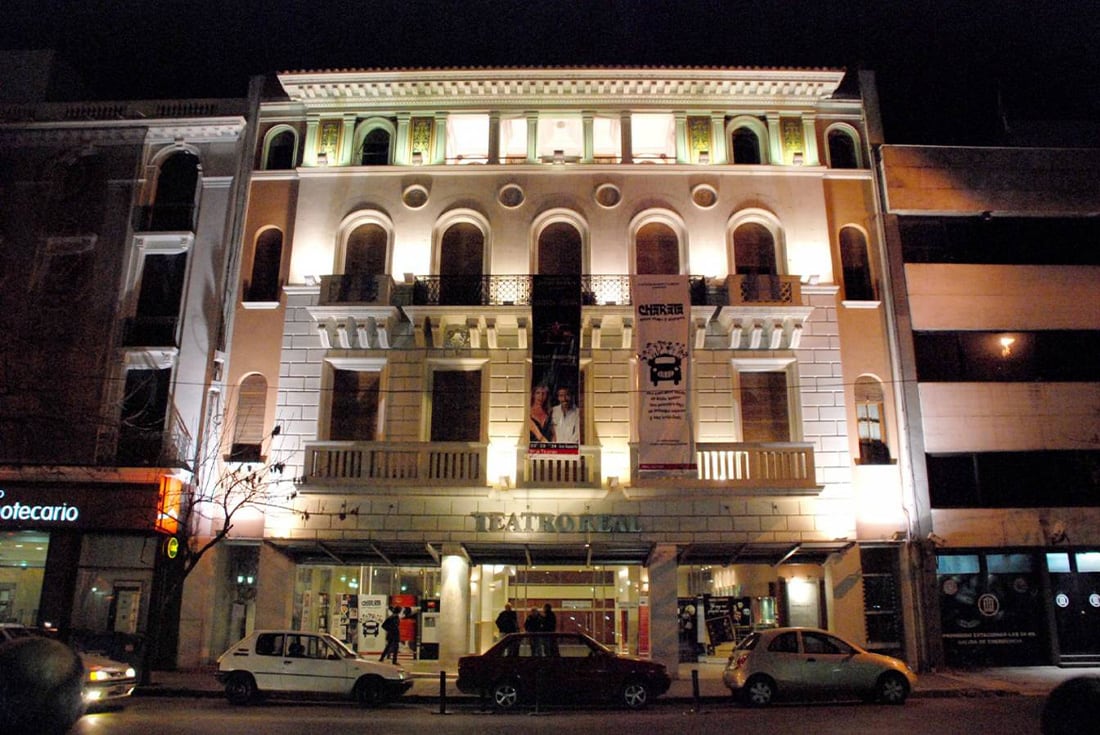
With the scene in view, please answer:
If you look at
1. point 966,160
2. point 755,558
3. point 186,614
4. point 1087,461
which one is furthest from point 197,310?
point 1087,461

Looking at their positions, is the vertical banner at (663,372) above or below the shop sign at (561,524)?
above

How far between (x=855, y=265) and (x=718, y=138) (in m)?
5.48

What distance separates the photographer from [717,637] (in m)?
21.6

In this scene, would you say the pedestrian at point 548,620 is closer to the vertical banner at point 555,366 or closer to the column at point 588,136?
the vertical banner at point 555,366

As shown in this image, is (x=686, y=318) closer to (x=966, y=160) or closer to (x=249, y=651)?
(x=966, y=160)

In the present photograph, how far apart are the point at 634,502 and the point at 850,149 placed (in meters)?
12.8

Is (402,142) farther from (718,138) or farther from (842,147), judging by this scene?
(842,147)

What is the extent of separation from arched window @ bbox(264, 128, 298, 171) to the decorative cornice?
1201 millimetres

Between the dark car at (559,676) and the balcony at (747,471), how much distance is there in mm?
5686

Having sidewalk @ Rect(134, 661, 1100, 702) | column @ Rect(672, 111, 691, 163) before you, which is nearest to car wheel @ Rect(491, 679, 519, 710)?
sidewalk @ Rect(134, 661, 1100, 702)

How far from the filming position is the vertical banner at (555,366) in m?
20.5

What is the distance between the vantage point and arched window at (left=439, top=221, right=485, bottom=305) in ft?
74.2

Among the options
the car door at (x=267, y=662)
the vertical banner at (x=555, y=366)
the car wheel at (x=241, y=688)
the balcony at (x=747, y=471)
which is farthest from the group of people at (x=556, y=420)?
the car wheel at (x=241, y=688)

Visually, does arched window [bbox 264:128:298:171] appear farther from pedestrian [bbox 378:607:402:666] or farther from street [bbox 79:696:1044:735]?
street [bbox 79:696:1044:735]
